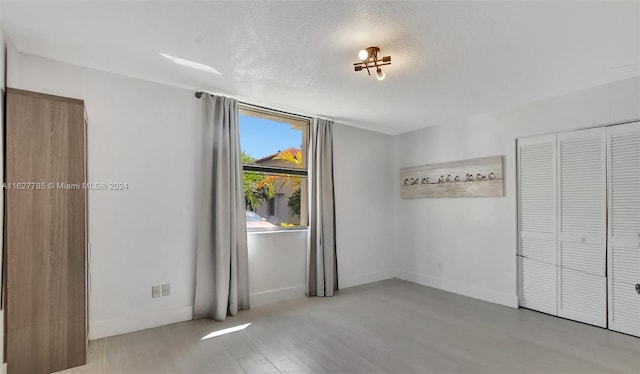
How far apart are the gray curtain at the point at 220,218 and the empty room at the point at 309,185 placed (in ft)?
0.08

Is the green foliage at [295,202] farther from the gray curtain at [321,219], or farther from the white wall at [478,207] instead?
the white wall at [478,207]

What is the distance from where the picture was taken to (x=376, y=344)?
9.38 ft

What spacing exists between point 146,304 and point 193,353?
86cm

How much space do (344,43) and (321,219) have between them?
254cm

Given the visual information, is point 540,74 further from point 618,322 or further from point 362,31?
point 618,322

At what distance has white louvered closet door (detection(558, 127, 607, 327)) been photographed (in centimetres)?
326

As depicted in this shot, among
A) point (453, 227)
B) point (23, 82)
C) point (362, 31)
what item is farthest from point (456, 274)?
point (23, 82)

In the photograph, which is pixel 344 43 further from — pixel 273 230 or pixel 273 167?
pixel 273 230

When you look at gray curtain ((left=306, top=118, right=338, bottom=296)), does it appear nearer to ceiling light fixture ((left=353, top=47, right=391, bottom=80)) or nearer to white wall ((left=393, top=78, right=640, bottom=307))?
white wall ((left=393, top=78, right=640, bottom=307))

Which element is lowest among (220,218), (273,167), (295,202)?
(220,218)

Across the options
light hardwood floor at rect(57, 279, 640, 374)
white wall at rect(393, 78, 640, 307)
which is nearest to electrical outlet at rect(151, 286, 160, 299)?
light hardwood floor at rect(57, 279, 640, 374)

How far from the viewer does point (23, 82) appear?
2.65 metres

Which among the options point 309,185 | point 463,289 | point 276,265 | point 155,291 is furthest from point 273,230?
point 463,289

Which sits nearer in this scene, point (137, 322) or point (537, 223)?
point (137, 322)
